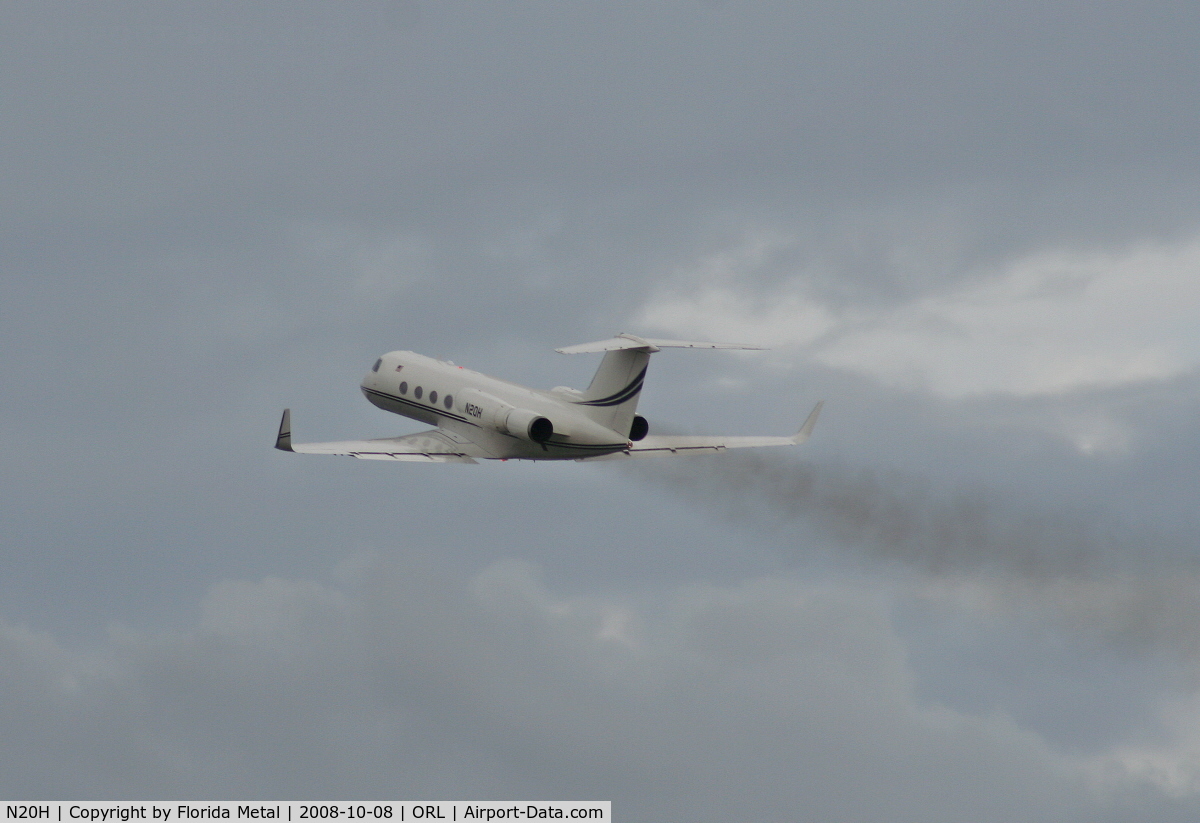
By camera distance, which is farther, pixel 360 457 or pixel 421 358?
pixel 421 358

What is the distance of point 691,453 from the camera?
63.0 metres

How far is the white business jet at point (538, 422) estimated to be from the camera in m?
59.7

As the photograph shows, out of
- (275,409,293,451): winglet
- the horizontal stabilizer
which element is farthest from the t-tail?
(275,409,293,451): winglet

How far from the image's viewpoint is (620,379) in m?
60.0

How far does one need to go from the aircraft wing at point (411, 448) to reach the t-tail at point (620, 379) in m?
5.00

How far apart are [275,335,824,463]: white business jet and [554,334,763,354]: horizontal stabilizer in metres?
0.03

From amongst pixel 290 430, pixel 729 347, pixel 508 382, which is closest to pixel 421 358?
pixel 508 382

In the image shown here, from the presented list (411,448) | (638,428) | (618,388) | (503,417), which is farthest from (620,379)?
(411,448)

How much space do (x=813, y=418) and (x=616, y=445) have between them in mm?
8137

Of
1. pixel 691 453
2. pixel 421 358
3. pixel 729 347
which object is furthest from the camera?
pixel 421 358

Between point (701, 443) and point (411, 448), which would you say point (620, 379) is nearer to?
point (701, 443)

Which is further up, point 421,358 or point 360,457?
point 421,358

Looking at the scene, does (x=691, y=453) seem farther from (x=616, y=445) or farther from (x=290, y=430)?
(x=290, y=430)

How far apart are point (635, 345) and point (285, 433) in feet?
40.6
